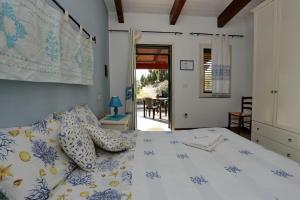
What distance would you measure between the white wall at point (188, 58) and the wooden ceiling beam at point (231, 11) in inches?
7.2

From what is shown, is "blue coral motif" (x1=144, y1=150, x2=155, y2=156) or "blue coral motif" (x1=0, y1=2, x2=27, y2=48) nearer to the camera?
"blue coral motif" (x1=0, y1=2, x2=27, y2=48)

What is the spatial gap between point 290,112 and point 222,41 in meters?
2.42

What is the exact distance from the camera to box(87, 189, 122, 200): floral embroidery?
0.87 meters

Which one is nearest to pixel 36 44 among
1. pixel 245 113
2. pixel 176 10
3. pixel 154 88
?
pixel 176 10

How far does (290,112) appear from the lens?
6.98 feet

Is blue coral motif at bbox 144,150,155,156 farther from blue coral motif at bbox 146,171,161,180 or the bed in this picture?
blue coral motif at bbox 146,171,161,180

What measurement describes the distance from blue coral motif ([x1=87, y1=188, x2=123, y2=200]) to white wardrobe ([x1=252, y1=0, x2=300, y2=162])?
212 centimetres

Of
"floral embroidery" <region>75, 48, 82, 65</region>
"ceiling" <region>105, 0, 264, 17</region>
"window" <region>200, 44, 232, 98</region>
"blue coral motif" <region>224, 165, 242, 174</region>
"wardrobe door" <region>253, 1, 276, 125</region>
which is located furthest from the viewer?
"window" <region>200, 44, 232, 98</region>

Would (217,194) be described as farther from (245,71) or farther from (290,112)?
(245,71)

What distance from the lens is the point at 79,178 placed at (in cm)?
105

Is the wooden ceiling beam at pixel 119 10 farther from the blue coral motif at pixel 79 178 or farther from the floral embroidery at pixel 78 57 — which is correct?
the blue coral motif at pixel 79 178

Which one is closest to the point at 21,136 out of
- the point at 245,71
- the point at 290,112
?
the point at 290,112

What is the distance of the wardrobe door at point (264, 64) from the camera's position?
2412mm

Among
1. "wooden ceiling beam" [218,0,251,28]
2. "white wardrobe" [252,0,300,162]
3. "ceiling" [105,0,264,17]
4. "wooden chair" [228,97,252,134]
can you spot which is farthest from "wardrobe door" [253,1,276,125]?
"wooden chair" [228,97,252,134]
